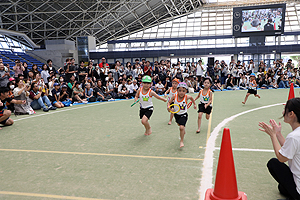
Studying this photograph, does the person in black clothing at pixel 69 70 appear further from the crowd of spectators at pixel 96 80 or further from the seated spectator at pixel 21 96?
the seated spectator at pixel 21 96

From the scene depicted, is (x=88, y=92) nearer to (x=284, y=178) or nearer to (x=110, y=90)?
(x=110, y=90)

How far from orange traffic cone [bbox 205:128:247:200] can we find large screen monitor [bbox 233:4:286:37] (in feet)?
93.8

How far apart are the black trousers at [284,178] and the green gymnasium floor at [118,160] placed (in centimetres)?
33

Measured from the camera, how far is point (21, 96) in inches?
359

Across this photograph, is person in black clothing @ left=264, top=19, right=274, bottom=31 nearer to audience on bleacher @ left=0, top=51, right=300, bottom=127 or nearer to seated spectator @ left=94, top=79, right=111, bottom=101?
audience on bleacher @ left=0, top=51, right=300, bottom=127

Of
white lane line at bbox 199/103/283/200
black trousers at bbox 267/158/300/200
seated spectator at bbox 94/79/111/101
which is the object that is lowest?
white lane line at bbox 199/103/283/200

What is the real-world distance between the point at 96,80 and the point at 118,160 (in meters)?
11.5

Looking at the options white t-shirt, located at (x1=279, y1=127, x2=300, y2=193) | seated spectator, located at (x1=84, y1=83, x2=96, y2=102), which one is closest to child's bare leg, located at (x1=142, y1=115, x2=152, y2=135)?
white t-shirt, located at (x1=279, y1=127, x2=300, y2=193)

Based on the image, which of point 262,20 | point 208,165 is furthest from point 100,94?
point 262,20

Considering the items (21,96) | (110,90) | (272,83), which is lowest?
(272,83)

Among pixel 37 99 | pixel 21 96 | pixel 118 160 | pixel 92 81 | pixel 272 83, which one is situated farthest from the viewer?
pixel 272 83

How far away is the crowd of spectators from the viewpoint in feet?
33.7

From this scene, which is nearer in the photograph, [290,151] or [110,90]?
[290,151]

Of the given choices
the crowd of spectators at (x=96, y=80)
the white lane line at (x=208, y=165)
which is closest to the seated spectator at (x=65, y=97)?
the crowd of spectators at (x=96, y=80)
